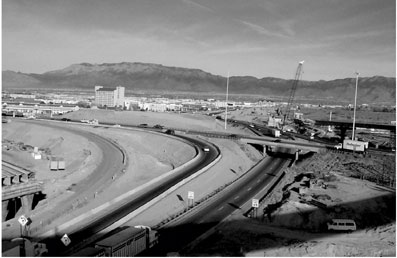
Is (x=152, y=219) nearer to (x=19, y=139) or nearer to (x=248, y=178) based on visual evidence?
(x=248, y=178)

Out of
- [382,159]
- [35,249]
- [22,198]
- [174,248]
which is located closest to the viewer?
[35,249]

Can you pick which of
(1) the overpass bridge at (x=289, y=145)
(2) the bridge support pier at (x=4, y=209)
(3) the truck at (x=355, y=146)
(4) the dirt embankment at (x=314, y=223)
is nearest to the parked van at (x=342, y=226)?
(4) the dirt embankment at (x=314, y=223)

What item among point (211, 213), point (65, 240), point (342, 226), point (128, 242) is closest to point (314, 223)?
point (342, 226)

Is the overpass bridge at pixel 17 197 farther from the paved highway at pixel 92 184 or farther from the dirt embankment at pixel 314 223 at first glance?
the dirt embankment at pixel 314 223

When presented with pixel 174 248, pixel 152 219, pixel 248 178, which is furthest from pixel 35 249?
pixel 248 178

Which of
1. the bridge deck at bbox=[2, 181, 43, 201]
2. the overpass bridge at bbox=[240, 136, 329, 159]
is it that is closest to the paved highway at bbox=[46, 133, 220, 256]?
the bridge deck at bbox=[2, 181, 43, 201]
